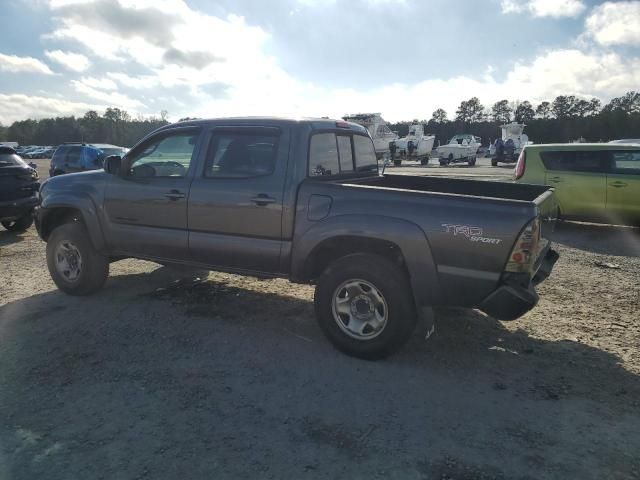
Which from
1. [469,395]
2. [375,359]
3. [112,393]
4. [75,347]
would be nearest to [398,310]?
[375,359]

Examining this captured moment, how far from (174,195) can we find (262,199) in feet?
3.55

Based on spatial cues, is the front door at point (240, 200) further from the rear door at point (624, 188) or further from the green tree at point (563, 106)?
the green tree at point (563, 106)

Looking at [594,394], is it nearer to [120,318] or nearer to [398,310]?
[398,310]

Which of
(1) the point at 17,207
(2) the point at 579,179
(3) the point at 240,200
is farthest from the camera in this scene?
(2) the point at 579,179

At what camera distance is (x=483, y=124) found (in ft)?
308

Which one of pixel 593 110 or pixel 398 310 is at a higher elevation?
pixel 593 110

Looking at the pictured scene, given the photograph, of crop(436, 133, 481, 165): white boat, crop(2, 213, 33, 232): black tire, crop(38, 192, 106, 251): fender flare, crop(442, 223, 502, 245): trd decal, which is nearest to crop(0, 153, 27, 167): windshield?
crop(2, 213, 33, 232): black tire

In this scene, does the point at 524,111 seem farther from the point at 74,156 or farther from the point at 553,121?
the point at 74,156

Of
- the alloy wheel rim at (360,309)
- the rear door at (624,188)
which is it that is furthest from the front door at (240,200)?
the rear door at (624,188)

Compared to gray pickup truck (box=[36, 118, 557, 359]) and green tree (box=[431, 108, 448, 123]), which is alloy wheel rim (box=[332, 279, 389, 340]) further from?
green tree (box=[431, 108, 448, 123])

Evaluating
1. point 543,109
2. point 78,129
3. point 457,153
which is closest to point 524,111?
point 543,109

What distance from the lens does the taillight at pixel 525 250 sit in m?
3.41

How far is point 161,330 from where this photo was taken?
4.61m

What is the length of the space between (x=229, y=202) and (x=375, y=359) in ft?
6.43
